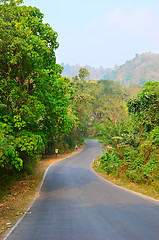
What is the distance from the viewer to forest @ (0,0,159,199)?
1108cm

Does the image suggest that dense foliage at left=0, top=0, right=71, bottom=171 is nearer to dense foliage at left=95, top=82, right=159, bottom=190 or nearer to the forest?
the forest

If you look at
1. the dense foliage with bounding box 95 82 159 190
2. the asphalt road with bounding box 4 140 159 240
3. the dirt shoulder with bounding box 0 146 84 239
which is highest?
the dense foliage with bounding box 95 82 159 190

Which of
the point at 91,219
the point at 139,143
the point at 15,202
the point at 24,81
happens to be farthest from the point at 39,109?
the point at 139,143

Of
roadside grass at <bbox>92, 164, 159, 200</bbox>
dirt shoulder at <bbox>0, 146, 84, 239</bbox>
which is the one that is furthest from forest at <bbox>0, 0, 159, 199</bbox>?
dirt shoulder at <bbox>0, 146, 84, 239</bbox>

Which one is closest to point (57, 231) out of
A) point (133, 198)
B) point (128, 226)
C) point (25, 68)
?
point (128, 226)

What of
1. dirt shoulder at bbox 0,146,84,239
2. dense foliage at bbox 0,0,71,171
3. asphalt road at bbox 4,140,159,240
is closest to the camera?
asphalt road at bbox 4,140,159,240

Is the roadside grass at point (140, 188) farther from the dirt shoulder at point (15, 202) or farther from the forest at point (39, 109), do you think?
the dirt shoulder at point (15, 202)

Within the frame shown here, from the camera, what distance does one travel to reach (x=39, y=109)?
11844 millimetres

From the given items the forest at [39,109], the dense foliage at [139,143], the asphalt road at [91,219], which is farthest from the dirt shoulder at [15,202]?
the dense foliage at [139,143]

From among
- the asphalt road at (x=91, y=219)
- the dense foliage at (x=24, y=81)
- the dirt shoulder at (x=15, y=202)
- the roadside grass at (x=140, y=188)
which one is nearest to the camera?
the asphalt road at (x=91, y=219)

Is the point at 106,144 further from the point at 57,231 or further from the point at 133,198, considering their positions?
the point at 57,231

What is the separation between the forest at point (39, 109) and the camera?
1108 centimetres

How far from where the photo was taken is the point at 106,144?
19.7m

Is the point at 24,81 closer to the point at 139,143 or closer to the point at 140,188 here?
the point at 139,143
